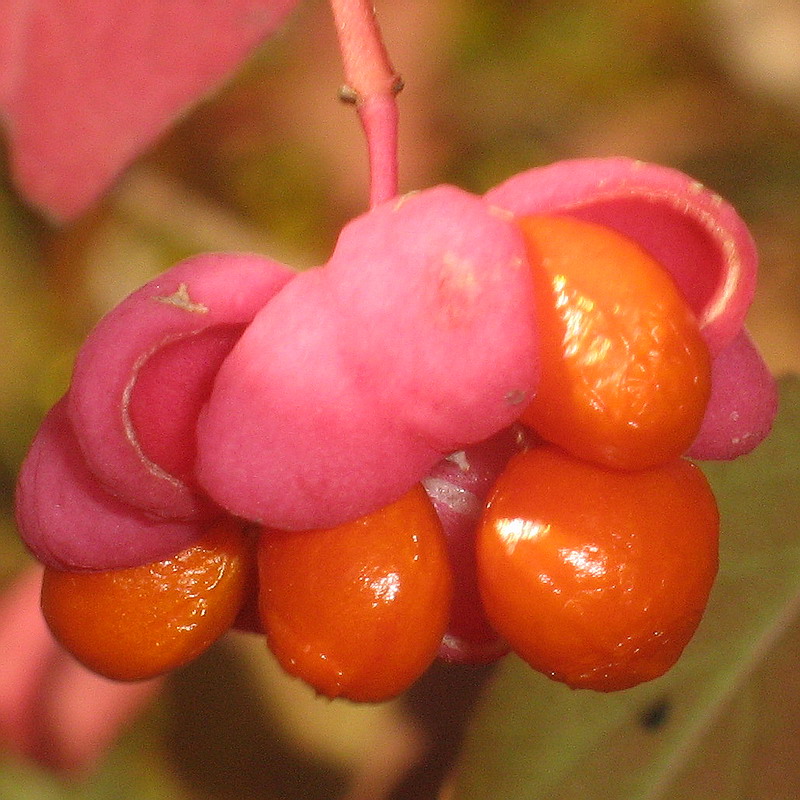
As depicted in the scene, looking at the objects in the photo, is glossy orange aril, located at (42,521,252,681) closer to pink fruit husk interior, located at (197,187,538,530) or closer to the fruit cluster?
the fruit cluster

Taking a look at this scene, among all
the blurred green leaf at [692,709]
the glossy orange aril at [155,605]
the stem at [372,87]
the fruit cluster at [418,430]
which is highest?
the stem at [372,87]

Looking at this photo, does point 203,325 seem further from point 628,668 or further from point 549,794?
point 549,794

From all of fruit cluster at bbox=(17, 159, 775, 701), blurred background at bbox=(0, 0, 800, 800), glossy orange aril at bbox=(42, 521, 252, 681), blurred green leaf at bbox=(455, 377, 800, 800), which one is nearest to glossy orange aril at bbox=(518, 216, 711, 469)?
fruit cluster at bbox=(17, 159, 775, 701)

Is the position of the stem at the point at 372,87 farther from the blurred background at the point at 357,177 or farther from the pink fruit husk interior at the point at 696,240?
the blurred background at the point at 357,177

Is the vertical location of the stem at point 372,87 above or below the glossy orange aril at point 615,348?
above

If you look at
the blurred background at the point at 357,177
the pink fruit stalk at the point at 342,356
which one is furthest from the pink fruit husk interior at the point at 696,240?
the blurred background at the point at 357,177

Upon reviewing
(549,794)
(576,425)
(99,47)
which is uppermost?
(99,47)

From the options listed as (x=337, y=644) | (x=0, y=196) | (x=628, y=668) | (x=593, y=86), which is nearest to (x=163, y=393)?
(x=337, y=644)
